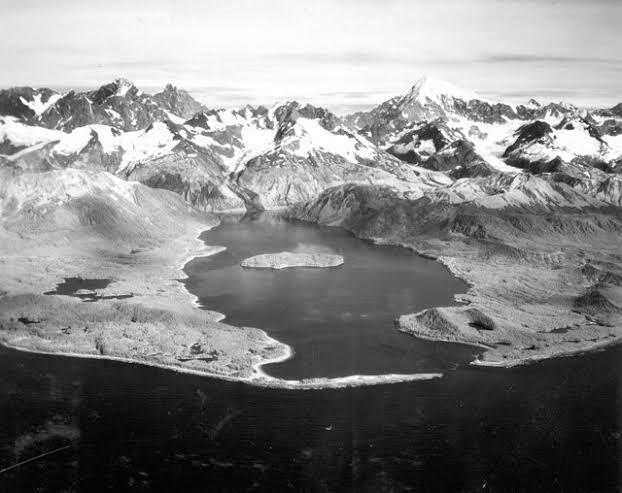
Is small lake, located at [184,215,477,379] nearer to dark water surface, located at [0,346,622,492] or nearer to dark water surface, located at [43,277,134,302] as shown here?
dark water surface, located at [0,346,622,492]

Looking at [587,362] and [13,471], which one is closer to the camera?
[13,471]

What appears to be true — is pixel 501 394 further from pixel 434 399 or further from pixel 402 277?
pixel 402 277

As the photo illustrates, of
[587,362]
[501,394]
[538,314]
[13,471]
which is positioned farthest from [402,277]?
[13,471]

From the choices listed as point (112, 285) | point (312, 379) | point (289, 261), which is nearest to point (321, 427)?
point (312, 379)

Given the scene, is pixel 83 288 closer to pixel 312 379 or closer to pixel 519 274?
pixel 312 379

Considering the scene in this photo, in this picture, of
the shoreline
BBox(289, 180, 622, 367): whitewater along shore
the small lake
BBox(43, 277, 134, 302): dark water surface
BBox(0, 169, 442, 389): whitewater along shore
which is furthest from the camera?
BBox(43, 277, 134, 302): dark water surface

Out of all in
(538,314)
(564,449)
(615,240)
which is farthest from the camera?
(615,240)

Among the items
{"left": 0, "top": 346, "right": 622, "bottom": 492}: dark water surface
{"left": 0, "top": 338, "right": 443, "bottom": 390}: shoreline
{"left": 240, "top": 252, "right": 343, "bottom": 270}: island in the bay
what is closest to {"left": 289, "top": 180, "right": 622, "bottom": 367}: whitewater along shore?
{"left": 0, "top": 338, "right": 443, "bottom": 390}: shoreline
